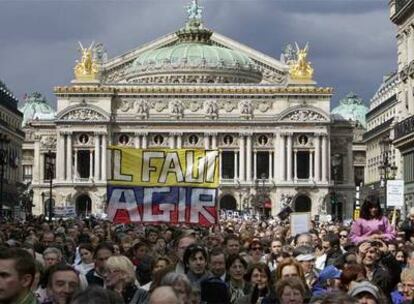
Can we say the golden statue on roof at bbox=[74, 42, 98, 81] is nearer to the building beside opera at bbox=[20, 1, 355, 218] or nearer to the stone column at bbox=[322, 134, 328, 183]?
the building beside opera at bbox=[20, 1, 355, 218]

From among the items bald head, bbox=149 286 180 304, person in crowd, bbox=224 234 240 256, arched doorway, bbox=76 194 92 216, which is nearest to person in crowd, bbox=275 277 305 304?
bald head, bbox=149 286 180 304

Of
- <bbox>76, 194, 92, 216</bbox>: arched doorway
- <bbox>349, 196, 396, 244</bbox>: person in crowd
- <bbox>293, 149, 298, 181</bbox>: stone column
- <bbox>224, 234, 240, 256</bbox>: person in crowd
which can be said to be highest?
<bbox>293, 149, 298, 181</bbox>: stone column

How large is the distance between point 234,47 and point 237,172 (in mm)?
31140

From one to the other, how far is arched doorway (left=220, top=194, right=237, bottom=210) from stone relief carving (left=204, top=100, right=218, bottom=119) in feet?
27.7

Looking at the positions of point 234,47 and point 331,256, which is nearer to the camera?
point 331,256

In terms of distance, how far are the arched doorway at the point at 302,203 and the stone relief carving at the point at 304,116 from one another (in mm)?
8048

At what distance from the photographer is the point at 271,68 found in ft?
490

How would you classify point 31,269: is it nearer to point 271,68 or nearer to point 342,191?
point 342,191

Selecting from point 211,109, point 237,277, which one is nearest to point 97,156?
point 211,109

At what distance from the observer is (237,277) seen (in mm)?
14305

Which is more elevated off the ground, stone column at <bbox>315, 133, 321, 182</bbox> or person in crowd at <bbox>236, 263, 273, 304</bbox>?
stone column at <bbox>315, 133, 321, 182</bbox>

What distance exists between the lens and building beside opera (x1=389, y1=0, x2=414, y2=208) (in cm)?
5150

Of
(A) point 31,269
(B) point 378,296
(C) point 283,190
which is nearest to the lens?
(A) point 31,269

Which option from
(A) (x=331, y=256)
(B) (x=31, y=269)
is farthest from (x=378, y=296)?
(A) (x=331, y=256)
